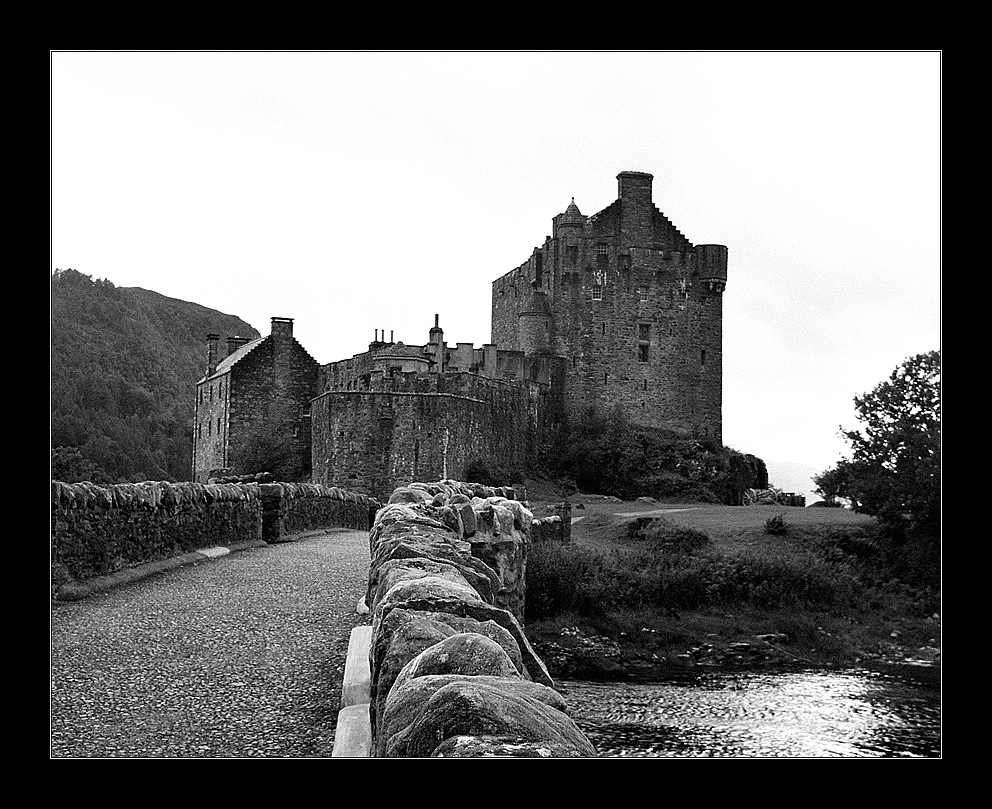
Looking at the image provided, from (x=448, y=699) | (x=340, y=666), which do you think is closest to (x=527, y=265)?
(x=340, y=666)

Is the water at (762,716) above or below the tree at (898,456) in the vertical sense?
below

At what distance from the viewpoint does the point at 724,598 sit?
27.7 m

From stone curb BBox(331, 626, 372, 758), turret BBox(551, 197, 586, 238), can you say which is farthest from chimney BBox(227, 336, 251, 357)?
stone curb BBox(331, 626, 372, 758)

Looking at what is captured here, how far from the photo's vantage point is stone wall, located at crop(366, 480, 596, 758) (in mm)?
2438

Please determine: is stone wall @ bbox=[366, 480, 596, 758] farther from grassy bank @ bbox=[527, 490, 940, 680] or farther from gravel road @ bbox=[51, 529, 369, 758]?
grassy bank @ bbox=[527, 490, 940, 680]

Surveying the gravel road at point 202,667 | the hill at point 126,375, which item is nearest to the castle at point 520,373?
the hill at point 126,375

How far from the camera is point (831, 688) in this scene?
68.0ft

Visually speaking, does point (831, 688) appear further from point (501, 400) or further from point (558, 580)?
point (501, 400)

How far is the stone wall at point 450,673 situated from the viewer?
8.00 feet

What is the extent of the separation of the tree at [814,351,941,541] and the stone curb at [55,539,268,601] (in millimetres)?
23491

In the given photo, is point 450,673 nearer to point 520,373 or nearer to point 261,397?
point 261,397

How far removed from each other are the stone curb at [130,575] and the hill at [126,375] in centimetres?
2831

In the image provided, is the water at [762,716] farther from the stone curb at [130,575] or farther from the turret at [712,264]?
the turret at [712,264]
